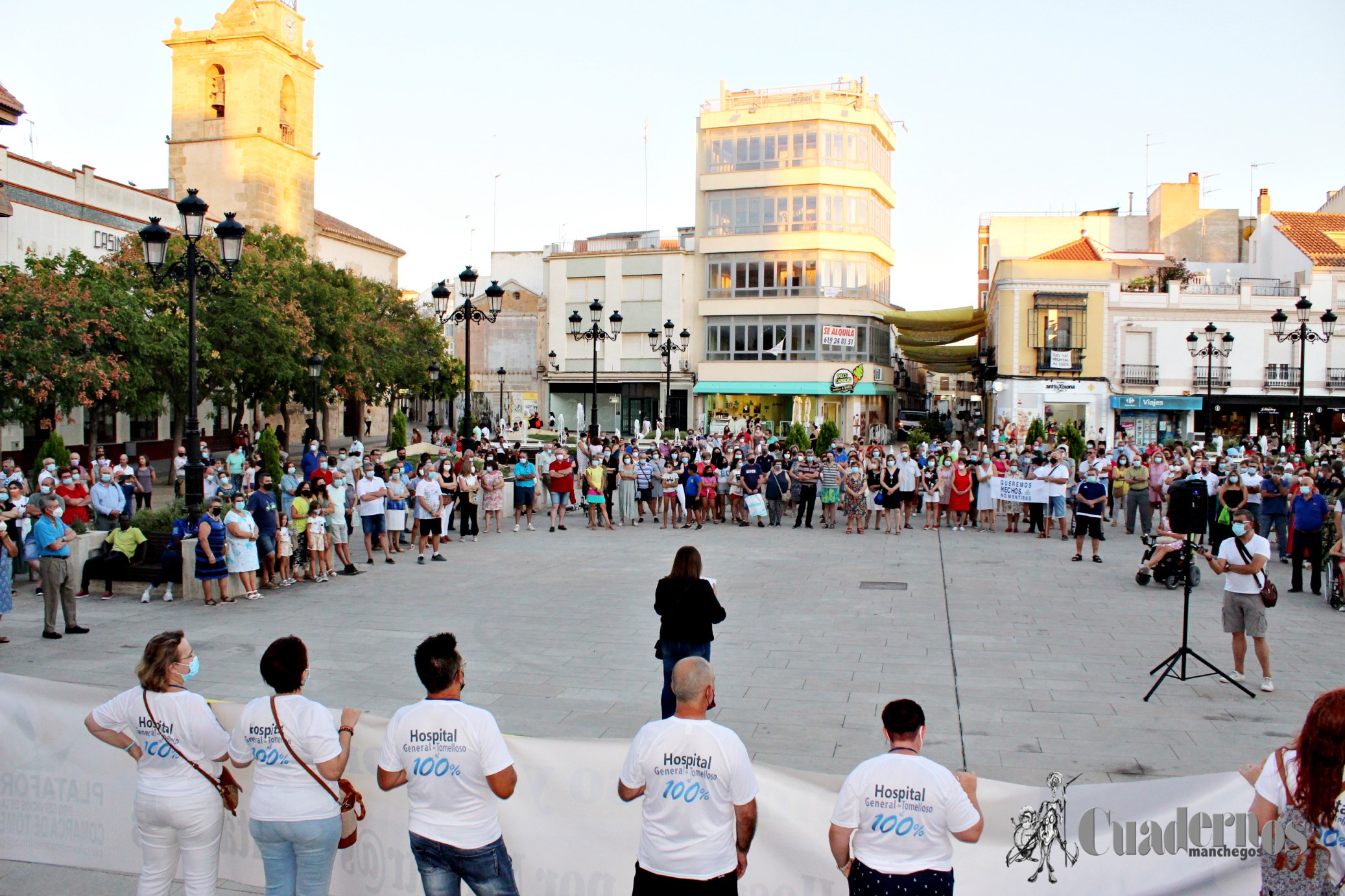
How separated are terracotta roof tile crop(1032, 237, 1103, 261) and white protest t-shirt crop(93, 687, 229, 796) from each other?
4933cm

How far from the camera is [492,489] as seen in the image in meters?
20.3

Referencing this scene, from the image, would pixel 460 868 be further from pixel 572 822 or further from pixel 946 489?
pixel 946 489

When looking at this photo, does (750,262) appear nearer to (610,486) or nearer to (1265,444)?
(1265,444)

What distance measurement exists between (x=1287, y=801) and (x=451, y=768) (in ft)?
10.8

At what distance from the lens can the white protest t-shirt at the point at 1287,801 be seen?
12.2ft

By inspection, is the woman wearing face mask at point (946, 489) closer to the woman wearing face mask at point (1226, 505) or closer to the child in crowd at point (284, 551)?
the woman wearing face mask at point (1226, 505)

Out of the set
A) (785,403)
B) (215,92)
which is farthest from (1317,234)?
(215,92)

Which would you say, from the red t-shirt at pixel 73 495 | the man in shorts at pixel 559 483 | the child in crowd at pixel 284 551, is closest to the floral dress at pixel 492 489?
the man in shorts at pixel 559 483

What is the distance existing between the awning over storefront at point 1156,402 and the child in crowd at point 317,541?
130 ft

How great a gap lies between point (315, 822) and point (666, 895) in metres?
1.54

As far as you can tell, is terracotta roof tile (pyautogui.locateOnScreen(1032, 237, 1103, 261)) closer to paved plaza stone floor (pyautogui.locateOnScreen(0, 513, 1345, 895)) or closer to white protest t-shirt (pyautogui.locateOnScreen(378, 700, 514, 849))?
paved plaza stone floor (pyautogui.locateOnScreen(0, 513, 1345, 895))

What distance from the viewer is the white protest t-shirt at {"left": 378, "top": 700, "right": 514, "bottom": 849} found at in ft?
13.1

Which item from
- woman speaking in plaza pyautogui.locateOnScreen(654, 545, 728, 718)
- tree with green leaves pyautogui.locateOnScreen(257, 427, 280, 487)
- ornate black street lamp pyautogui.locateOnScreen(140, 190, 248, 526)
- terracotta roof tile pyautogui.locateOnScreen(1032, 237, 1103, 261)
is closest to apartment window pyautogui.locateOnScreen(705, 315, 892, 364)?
terracotta roof tile pyautogui.locateOnScreen(1032, 237, 1103, 261)

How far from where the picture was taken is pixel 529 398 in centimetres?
5672
